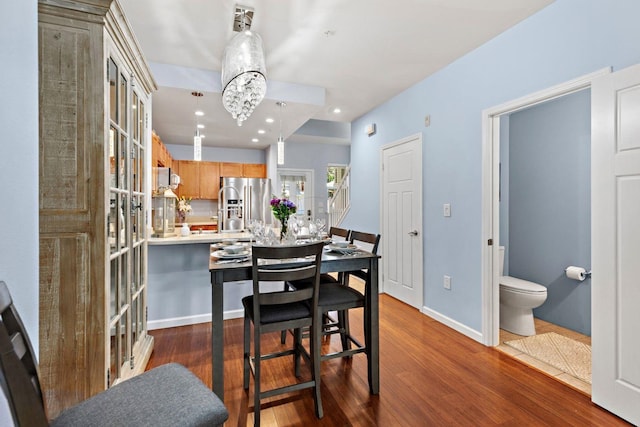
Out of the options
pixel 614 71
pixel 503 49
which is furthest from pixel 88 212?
pixel 503 49

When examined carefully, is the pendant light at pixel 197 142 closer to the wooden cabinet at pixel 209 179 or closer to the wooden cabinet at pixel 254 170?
the wooden cabinet at pixel 209 179

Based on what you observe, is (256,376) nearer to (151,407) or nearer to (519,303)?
(151,407)

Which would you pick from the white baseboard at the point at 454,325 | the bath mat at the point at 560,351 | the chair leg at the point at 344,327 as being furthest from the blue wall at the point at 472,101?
the chair leg at the point at 344,327

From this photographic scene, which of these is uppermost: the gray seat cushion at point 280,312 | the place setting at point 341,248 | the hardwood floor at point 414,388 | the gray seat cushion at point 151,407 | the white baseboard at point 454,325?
the place setting at point 341,248

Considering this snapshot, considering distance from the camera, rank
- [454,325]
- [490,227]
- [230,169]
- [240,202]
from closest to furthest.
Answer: [490,227], [454,325], [240,202], [230,169]

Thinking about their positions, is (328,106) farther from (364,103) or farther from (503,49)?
(503,49)

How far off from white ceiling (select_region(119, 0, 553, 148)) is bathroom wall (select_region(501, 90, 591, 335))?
1262 millimetres

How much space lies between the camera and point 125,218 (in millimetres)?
1835

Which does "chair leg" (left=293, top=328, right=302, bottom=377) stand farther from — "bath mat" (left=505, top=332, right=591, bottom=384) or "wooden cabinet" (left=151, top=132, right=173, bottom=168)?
"wooden cabinet" (left=151, top=132, right=173, bottom=168)

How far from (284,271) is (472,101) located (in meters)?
2.39

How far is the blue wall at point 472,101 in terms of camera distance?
1919 mm

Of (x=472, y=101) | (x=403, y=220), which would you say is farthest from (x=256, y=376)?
(x=472, y=101)

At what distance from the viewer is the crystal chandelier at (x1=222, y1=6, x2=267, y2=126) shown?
219 cm

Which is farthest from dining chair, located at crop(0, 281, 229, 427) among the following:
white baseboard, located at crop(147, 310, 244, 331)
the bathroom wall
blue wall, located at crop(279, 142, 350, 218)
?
blue wall, located at crop(279, 142, 350, 218)
